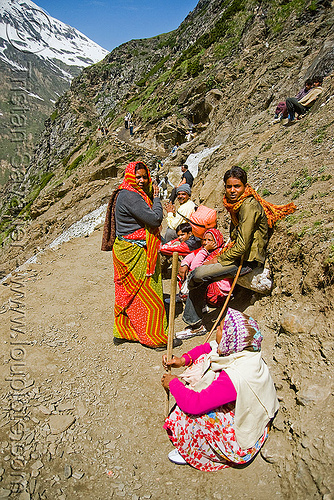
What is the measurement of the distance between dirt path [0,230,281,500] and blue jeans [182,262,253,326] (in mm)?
375

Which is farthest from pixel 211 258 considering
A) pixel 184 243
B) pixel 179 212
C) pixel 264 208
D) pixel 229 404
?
pixel 229 404

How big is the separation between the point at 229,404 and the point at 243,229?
174 cm

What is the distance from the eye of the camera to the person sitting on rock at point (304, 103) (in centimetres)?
718

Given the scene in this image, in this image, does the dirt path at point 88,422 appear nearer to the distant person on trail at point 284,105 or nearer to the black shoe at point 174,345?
the black shoe at point 174,345

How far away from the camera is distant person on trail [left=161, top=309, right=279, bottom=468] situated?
6.27 feet

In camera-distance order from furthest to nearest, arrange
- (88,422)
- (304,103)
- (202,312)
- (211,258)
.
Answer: (304,103)
(202,312)
(211,258)
(88,422)

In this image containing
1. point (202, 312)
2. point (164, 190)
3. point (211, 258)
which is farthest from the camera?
point (164, 190)

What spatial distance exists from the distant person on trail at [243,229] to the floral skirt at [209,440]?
156 cm

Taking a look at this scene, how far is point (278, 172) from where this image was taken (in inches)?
206

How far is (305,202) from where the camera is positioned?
368 cm

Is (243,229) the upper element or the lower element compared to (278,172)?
lower

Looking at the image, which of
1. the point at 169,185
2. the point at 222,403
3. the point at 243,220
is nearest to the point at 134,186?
the point at 243,220

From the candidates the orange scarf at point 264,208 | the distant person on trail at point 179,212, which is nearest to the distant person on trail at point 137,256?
the orange scarf at point 264,208

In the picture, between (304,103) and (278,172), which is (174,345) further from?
(304,103)
